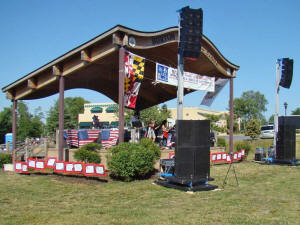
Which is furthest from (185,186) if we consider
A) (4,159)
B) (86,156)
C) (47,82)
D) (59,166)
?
(4,159)

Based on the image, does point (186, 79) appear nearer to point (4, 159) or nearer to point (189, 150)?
point (189, 150)

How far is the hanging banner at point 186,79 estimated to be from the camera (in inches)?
514

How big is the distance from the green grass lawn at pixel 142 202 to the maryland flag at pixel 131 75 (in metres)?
3.21

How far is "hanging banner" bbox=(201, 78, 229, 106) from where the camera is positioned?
687 inches

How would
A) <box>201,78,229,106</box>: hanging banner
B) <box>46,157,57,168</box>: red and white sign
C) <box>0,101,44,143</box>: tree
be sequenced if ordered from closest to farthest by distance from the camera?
<box>46,157,57,168</box>: red and white sign, <box>201,78,229,106</box>: hanging banner, <box>0,101,44,143</box>: tree

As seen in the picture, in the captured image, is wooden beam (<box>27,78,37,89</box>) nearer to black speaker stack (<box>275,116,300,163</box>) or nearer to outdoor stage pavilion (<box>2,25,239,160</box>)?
outdoor stage pavilion (<box>2,25,239,160</box>)

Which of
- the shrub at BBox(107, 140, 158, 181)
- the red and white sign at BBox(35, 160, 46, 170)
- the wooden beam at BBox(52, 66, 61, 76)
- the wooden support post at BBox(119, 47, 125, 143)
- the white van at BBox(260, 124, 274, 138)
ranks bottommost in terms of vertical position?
the red and white sign at BBox(35, 160, 46, 170)

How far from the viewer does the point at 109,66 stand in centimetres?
1557

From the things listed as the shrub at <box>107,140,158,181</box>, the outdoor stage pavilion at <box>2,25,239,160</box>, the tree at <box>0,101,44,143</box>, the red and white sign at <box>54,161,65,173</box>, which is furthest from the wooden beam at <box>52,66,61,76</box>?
the tree at <box>0,101,44,143</box>

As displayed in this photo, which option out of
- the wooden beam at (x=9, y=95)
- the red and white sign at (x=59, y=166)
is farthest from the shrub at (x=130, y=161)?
the wooden beam at (x=9, y=95)

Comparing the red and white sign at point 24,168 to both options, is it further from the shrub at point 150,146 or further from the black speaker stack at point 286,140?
the black speaker stack at point 286,140

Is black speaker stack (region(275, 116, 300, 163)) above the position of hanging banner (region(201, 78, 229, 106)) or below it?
below

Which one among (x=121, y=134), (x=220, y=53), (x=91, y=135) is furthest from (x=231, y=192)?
(x=220, y=53)

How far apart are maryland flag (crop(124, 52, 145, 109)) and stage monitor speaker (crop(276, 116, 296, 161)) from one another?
26.1 feet
